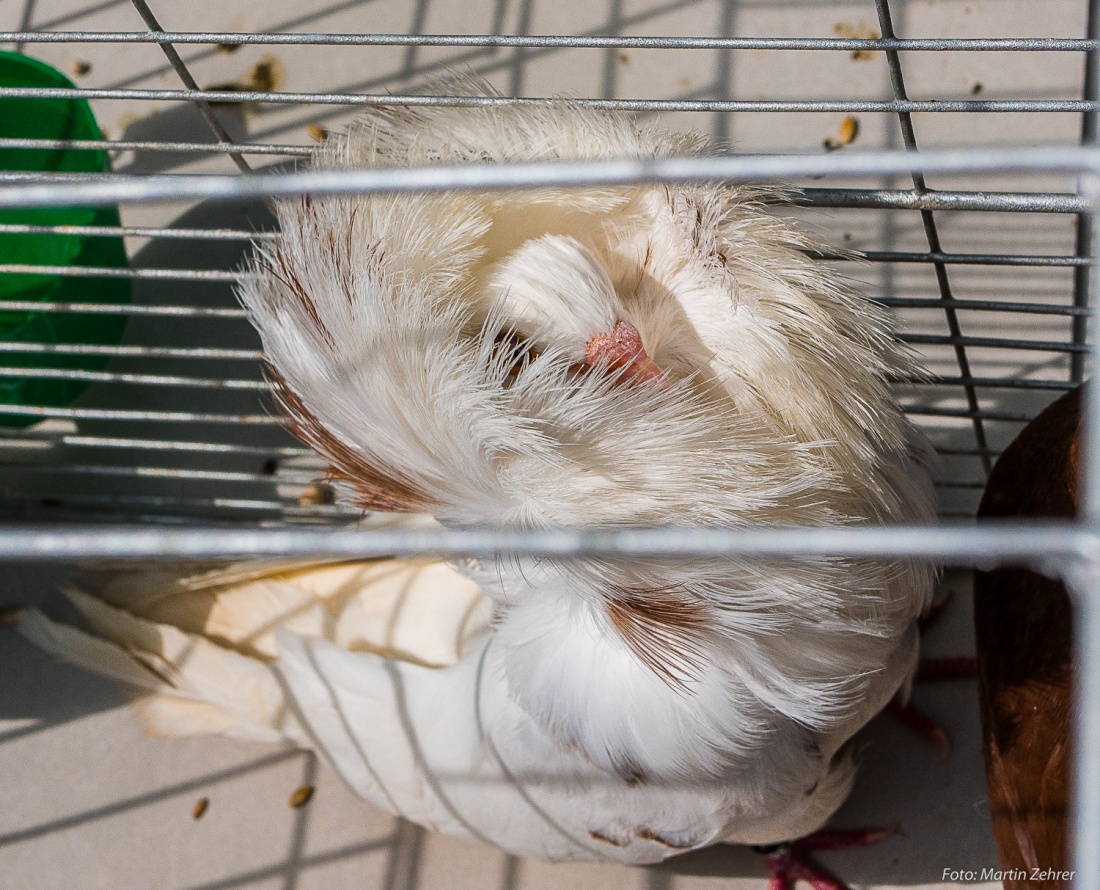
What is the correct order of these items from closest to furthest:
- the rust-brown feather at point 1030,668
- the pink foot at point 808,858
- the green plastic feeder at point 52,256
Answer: the rust-brown feather at point 1030,668 < the pink foot at point 808,858 < the green plastic feeder at point 52,256

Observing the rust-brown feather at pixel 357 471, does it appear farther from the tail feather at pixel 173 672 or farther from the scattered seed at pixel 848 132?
the scattered seed at pixel 848 132

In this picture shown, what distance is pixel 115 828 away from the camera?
1125 millimetres

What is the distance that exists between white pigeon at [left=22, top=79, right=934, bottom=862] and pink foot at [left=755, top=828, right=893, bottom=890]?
0.23 metres

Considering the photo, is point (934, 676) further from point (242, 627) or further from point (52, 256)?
Result: point (52, 256)

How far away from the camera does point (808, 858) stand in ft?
3.45

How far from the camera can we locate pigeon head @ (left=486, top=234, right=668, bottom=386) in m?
0.61

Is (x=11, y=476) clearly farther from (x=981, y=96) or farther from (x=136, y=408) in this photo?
(x=981, y=96)

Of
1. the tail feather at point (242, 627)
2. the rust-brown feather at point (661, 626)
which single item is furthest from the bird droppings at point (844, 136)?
the rust-brown feather at point (661, 626)

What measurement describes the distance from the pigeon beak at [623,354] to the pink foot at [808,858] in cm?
A: 62

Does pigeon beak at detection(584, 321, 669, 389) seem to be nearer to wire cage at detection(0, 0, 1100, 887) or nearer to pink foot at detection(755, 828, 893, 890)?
wire cage at detection(0, 0, 1100, 887)

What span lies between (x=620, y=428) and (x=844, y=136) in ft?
2.89

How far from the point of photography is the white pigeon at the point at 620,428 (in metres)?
0.58

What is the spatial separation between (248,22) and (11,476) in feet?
2.31

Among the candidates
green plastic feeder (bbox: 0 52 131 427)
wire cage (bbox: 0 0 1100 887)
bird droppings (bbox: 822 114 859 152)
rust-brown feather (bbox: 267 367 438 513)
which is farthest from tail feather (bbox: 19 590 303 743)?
bird droppings (bbox: 822 114 859 152)
